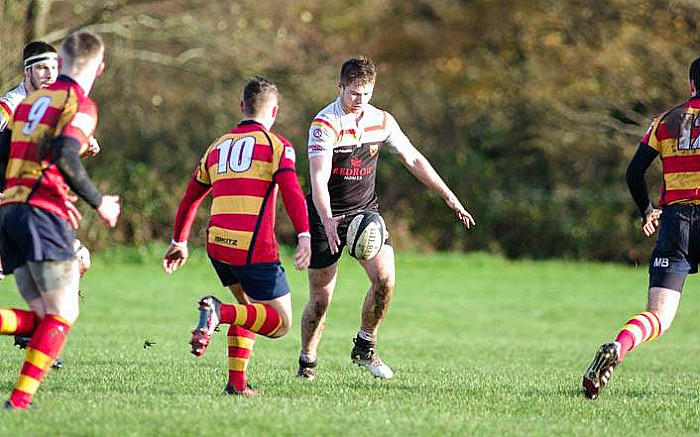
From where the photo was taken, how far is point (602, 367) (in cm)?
748

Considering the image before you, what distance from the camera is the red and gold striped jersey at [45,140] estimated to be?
6.09 metres

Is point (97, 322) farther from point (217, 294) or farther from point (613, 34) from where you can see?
point (613, 34)

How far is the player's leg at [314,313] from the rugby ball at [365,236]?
15.3 inches

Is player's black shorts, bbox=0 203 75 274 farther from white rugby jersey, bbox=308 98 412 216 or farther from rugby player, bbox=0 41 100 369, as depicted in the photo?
white rugby jersey, bbox=308 98 412 216

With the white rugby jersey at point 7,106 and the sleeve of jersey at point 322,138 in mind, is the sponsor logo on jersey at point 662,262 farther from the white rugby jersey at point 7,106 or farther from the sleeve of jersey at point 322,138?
the white rugby jersey at point 7,106

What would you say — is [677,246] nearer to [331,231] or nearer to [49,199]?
[331,231]

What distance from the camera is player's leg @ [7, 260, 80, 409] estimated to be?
20.0 ft

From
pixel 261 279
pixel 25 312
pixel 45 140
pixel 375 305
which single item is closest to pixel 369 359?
pixel 375 305

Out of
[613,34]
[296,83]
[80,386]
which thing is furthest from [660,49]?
[80,386]

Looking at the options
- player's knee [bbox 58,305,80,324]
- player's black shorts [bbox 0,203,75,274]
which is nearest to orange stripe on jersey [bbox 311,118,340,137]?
player's black shorts [bbox 0,203,75,274]

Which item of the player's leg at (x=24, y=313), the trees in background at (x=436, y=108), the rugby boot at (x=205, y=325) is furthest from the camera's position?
the trees in background at (x=436, y=108)

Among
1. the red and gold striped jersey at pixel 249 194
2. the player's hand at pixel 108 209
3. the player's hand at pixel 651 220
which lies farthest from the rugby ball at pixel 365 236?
the player's hand at pixel 108 209

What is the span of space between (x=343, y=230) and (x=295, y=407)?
2186mm

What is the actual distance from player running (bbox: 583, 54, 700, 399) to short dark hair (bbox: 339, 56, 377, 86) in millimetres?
2005
